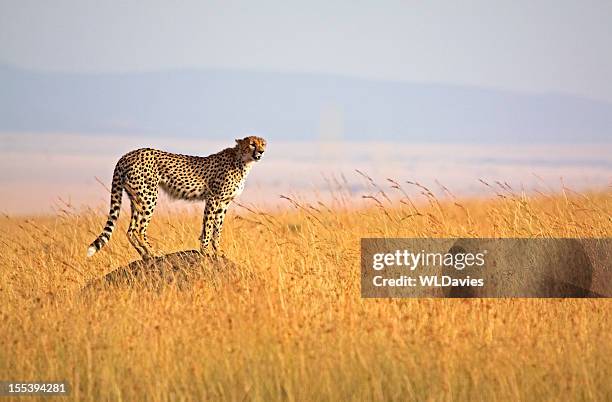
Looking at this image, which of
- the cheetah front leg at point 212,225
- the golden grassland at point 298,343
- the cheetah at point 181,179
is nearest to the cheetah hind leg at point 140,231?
the cheetah at point 181,179

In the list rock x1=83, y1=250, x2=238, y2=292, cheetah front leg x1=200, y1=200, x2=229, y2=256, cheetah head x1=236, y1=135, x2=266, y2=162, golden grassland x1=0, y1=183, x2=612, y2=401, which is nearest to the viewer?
golden grassland x1=0, y1=183, x2=612, y2=401

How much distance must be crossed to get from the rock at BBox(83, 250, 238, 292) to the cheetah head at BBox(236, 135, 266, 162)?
59.0 inches

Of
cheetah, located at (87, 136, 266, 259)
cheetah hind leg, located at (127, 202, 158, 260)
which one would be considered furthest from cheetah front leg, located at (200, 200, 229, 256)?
cheetah hind leg, located at (127, 202, 158, 260)

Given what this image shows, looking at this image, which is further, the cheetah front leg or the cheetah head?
the cheetah head

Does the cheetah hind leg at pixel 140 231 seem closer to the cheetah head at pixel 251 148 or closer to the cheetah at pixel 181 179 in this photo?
the cheetah at pixel 181 179

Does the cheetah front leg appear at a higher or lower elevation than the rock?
higher

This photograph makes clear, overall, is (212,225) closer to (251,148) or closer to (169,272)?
(251,148)

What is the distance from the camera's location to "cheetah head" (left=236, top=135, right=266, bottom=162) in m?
8.44

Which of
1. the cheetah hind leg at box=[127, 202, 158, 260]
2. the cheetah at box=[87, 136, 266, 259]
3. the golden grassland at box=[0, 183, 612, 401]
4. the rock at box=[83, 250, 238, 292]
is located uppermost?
the cheetah at box=[87, 136, 266, 259]

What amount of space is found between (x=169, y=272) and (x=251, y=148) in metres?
1.86

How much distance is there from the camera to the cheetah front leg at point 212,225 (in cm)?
834

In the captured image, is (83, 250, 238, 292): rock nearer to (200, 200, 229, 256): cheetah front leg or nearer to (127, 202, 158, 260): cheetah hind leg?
(200, 200, 229, 256): cheetah front leg

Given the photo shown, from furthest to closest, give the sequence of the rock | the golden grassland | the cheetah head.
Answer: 1. the cheetah head
2. the rock
3. the golden grassland

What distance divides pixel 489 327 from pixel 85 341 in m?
2.72
